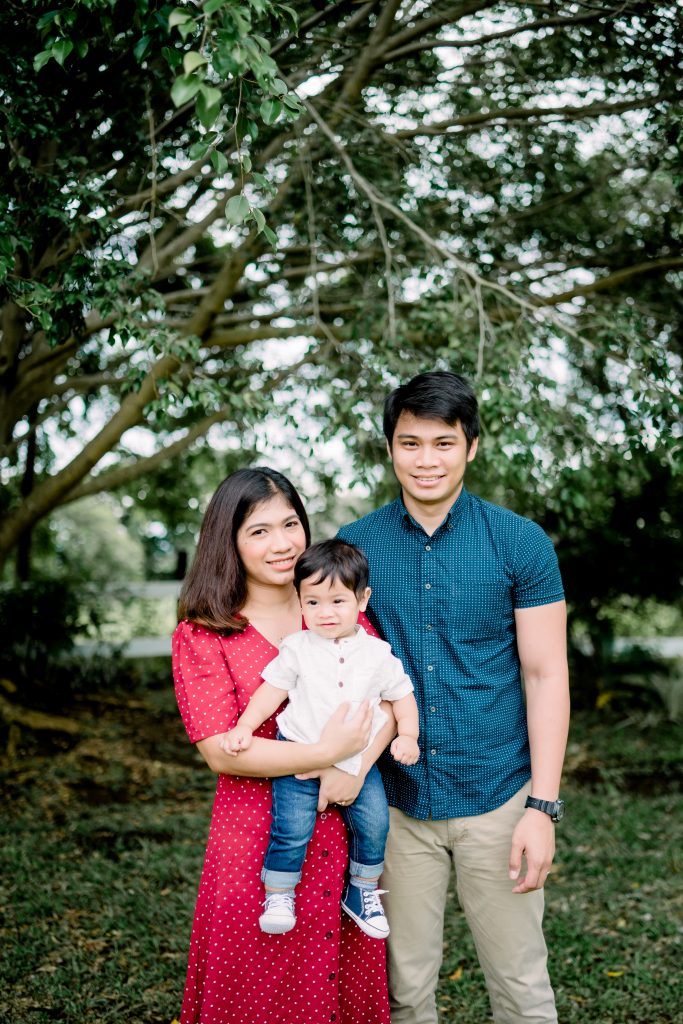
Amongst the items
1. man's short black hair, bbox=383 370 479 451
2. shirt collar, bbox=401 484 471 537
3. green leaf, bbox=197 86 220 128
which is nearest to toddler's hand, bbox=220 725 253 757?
shirt collar, bbox=401 484 471 537

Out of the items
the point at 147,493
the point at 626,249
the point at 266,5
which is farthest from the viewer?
the point at 147,493

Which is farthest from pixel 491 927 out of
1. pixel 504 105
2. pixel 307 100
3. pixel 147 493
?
pixel 147 493

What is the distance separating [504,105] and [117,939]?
520cm

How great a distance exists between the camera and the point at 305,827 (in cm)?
226

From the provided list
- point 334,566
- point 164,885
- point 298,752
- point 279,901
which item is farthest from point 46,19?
point 164,885

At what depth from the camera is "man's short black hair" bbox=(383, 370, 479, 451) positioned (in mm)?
2453

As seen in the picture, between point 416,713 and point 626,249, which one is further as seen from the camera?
point 626,249

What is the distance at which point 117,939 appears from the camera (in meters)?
4.05

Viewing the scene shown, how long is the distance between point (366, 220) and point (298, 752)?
14.0 feet

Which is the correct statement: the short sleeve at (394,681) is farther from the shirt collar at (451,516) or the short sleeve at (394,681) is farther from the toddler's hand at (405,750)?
the shirt collar at (451,516)

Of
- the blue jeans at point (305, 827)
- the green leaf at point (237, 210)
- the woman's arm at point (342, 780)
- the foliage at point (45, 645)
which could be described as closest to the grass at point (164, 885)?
the foliage at point (45, 645)

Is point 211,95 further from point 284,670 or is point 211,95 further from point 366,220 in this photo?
point 366,220

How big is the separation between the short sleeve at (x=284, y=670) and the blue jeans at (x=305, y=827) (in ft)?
0.78

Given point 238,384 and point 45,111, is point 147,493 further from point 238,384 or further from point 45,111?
point 45,111
